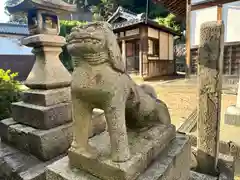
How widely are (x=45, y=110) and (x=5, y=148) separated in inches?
34.0

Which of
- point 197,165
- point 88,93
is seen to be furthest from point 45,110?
point 197,165

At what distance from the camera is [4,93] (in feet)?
10.8

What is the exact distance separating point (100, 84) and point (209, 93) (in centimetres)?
115

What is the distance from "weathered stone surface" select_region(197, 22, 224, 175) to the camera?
160 cm

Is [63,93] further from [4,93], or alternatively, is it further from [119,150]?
[4,93]

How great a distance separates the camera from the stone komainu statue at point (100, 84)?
100cm

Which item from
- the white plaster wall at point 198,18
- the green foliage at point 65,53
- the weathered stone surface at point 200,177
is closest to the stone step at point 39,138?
the weathered stone surface at point 200,177

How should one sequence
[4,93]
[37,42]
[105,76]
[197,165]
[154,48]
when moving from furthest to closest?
[154,48], [4,93], [37,42], [197,165], [105,76]

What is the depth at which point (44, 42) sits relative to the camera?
220 cm

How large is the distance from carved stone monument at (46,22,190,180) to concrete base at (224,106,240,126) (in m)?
2.18

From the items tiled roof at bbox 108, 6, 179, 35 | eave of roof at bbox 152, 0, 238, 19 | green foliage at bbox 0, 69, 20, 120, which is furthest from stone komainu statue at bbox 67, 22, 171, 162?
tiled roof at bbox 108, 6, 179, 35

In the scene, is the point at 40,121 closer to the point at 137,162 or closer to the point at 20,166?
the point at 20,166

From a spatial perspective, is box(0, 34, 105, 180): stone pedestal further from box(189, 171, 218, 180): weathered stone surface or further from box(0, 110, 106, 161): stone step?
box(189, 171, 218, 180): weathered stone surface

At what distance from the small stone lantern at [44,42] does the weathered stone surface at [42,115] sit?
27 cm
